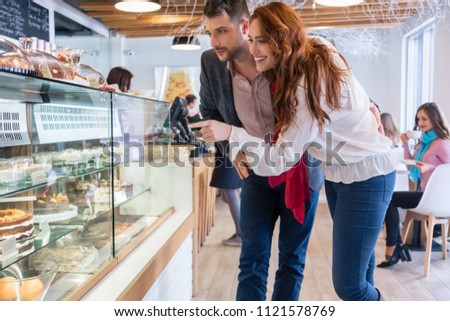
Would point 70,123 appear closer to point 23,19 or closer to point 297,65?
point 297,65

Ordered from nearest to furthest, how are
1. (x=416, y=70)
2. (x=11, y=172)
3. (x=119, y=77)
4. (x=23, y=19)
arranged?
(x=11, y=172), (x=119, y=77), (x=23, y=19), (x=416, y=70)

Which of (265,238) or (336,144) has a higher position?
(336,144)

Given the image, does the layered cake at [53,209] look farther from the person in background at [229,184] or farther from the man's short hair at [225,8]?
the person in background at [229,184]

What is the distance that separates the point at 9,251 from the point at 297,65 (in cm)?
105

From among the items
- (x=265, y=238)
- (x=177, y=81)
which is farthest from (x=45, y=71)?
(x=177, y=81)

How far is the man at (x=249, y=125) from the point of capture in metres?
1.76

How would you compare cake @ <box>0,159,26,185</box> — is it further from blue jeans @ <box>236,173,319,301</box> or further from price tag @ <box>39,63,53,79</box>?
blue jeans @ <box>236,173,319,301</box>

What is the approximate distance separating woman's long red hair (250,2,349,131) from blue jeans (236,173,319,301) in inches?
24.6

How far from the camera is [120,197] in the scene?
224 cm

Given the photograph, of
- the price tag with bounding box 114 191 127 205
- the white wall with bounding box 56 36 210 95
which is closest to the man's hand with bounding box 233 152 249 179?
the price tag with bounding box 114 191 127 205

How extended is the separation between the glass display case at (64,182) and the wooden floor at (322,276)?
114 cm

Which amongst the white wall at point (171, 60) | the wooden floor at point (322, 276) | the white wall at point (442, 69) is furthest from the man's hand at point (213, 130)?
the white wall at point (171, 60)
